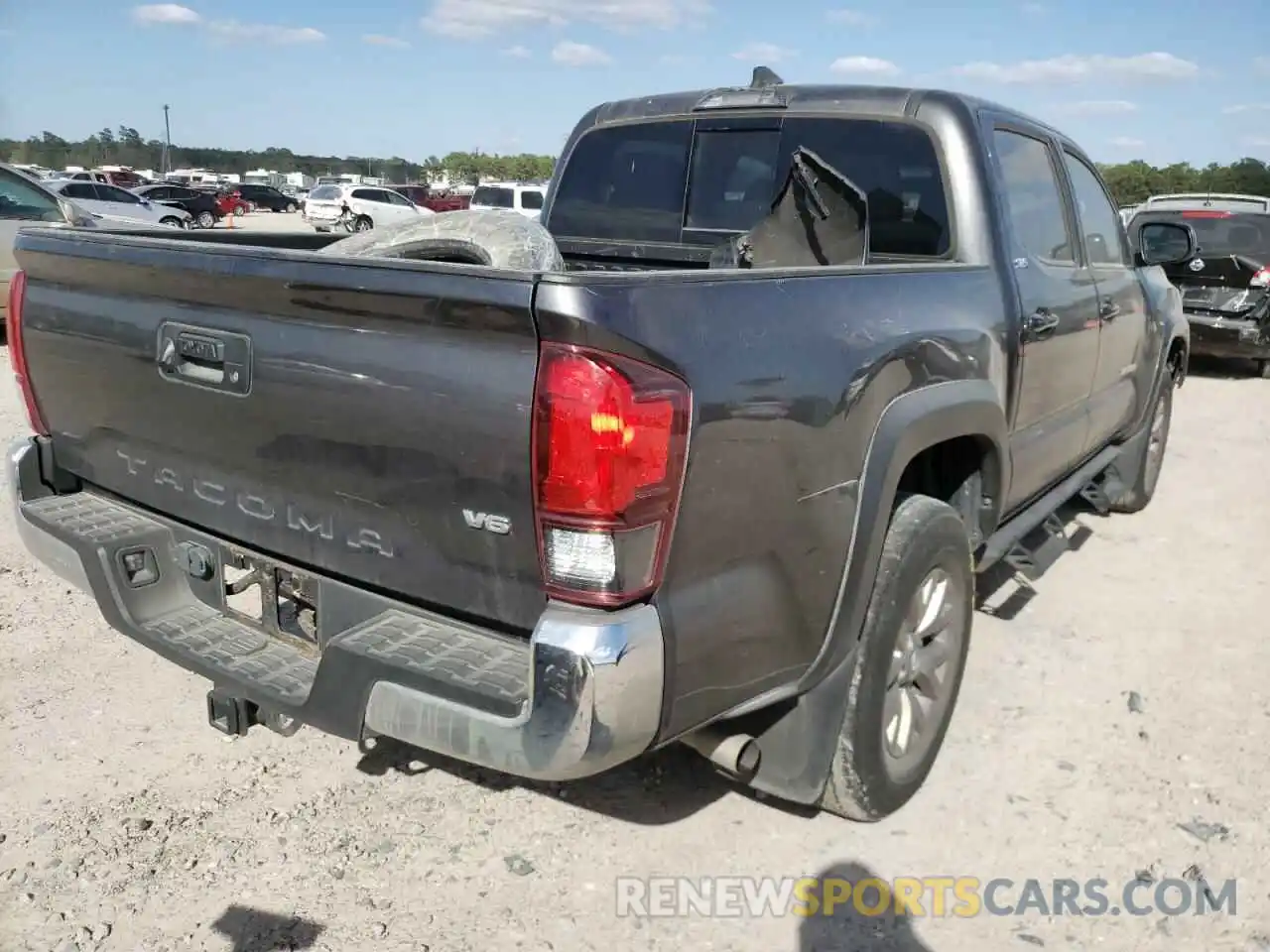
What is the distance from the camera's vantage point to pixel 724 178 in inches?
157

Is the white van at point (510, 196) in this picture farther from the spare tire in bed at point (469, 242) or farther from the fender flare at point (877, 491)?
the fender flare at point (877, 491)

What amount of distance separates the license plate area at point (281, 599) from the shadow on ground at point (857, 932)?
55.4 inches

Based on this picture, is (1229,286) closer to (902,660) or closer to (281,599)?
(902,660)

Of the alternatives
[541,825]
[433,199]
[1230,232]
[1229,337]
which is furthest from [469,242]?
[433,199]

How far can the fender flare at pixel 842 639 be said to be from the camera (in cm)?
247

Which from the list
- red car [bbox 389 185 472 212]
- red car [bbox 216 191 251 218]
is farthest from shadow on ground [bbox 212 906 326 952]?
red car [bbox 216 191 251 218]

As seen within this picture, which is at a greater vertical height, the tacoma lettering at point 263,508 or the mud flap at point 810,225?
the mud flap at point 810,225

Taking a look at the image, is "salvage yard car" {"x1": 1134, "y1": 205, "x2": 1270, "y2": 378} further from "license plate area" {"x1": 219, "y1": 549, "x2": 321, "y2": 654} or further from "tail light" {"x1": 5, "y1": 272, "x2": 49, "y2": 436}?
"tail light" {"x1": 5, "y1": 272, "x2": 49, "y2": 436}

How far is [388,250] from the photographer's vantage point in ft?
8.68

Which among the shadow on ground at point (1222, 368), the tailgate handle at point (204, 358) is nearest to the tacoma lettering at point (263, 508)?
the tailgate handle at point (204, 358)

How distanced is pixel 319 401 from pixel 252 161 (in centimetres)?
11916

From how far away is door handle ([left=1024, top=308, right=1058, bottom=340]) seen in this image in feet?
11.4

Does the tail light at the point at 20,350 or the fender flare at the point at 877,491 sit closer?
the fender flare at the point at 877,491

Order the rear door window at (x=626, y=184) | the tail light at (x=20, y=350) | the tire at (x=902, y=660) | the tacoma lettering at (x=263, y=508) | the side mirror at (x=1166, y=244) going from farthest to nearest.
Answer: the side mirror at (x=1166, y=244)
the rear door window at (x=626, y=184)
the tail light at (x=20, y=350)
the tire at (x=902, y=660)
the tacoma lettering at (x=263, y=508)
